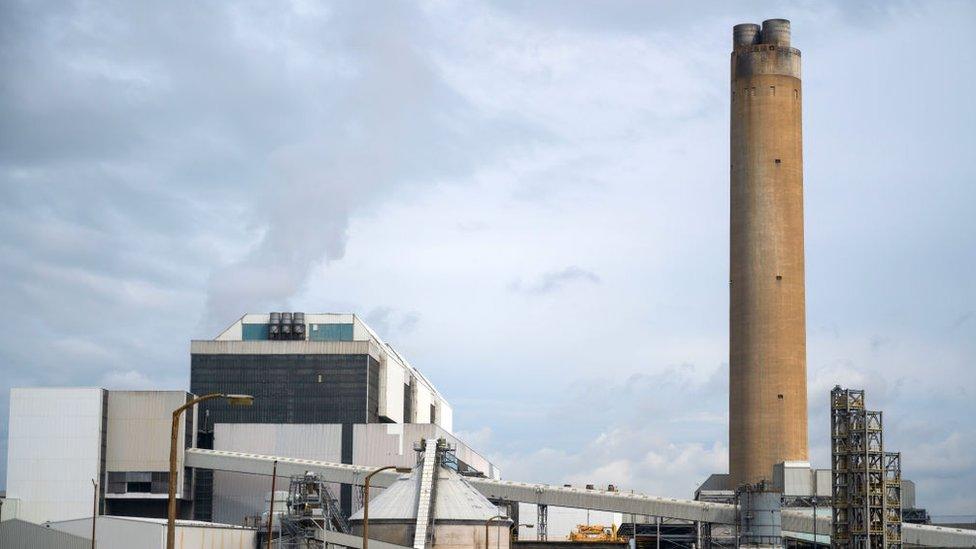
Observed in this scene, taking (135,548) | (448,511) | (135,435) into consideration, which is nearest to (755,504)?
(448,511)

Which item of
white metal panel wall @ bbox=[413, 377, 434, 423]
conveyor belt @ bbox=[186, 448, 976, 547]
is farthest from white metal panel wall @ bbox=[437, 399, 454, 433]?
conveyor belt @ bbox=[186, 448, 976, 547]

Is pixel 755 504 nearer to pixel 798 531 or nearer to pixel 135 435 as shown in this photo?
pixel 798 531

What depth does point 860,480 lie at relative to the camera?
89.4m

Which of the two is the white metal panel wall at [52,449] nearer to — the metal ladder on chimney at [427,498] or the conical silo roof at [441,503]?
the conical silo roof at [441,503]

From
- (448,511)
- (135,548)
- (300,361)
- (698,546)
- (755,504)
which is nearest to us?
(135,548)

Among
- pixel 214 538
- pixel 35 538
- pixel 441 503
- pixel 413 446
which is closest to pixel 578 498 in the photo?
pixel 413 446

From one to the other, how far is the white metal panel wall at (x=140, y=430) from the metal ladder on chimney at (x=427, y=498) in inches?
1138

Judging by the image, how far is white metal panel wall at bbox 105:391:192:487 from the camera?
118 metres

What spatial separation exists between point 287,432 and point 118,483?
1839 cm

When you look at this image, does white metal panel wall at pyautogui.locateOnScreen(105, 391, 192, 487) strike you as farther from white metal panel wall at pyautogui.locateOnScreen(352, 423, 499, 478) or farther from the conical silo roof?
the conical silo roof

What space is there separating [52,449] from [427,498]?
39.4 meters

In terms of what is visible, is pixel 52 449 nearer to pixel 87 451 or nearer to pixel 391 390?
pixel 87 451

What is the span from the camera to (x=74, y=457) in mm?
116562

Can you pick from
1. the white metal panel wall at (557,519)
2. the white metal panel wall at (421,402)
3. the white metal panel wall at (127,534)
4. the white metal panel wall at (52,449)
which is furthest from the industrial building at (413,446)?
the white metal panel wall at (557,519)
